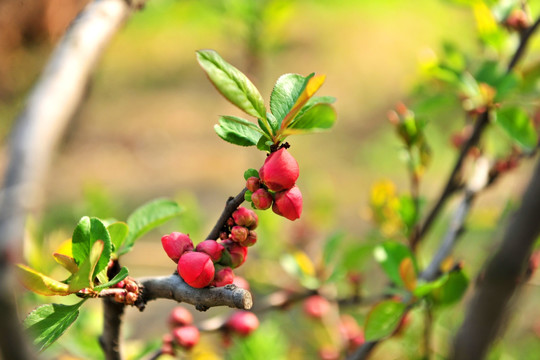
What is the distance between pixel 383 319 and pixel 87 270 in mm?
265

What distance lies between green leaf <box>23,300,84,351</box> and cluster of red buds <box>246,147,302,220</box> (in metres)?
0.13

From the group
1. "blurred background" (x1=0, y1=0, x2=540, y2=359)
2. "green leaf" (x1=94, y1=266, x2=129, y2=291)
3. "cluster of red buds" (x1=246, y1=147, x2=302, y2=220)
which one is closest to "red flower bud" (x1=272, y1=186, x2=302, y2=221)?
"cluster of red buds" (x1=246, y1=147, x2=302, y2=220)

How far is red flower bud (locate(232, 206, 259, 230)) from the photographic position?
327 mm

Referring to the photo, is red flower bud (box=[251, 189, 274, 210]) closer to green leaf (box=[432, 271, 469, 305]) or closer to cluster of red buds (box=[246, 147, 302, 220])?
cluster of red buds (box=[246, 147, 302, 220])

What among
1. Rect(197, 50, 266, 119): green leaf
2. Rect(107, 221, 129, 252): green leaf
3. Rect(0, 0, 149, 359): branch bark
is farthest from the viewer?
Rect(107, 221, 129, 252): green leaf

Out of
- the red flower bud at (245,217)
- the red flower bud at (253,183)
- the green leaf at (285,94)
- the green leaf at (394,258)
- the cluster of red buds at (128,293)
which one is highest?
the green leaf at (285,94)

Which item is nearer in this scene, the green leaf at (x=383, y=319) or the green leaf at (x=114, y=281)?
the green leaf at (x=114, y=281)

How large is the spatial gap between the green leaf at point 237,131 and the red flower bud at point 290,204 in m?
0.04

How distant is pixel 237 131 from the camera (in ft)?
1.08

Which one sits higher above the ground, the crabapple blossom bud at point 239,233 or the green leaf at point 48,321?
the crabapple blossom bud at point 239,233

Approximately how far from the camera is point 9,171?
0.76 feet

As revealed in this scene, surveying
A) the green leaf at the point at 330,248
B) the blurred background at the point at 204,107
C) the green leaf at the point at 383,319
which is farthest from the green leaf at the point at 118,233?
the blurred background at the point at 204,107

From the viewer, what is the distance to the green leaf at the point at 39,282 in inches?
12.8

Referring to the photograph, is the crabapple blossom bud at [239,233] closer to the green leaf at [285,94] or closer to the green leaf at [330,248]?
the green leaf at [285,94]
